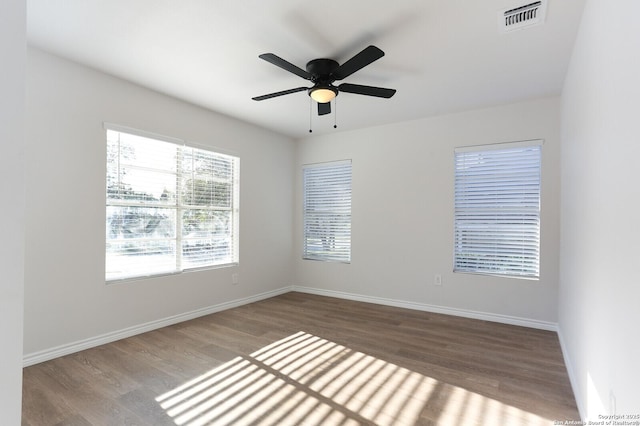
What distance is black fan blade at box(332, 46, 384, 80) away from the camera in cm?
230

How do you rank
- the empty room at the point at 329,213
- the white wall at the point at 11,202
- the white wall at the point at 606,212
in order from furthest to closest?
the empty room at the point at 329,213, the white wall at the point at 606,212, the white wall at the point at 11,202

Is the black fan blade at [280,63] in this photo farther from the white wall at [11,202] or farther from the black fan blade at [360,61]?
the white wall at [11,202]

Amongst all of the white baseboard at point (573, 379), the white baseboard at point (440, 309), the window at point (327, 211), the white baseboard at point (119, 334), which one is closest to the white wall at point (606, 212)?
the white baseboard at point (573, 379)

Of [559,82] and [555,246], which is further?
[555,246]

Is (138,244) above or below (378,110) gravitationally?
below

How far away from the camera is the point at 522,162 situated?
3.87m

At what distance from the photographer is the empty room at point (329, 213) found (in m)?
1.75

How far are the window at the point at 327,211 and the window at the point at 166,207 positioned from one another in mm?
1447

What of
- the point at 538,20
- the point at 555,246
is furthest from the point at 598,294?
the point at 555,246

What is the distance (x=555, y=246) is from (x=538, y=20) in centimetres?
250

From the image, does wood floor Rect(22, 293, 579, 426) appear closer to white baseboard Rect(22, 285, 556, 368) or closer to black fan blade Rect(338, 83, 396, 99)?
white baseboard Rect(22, 285, 556, 368)

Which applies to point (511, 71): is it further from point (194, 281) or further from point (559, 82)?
point (194, 281)

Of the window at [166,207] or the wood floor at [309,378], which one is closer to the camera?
the wood floor at [309,378]

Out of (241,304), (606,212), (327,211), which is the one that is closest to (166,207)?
(241,304)
